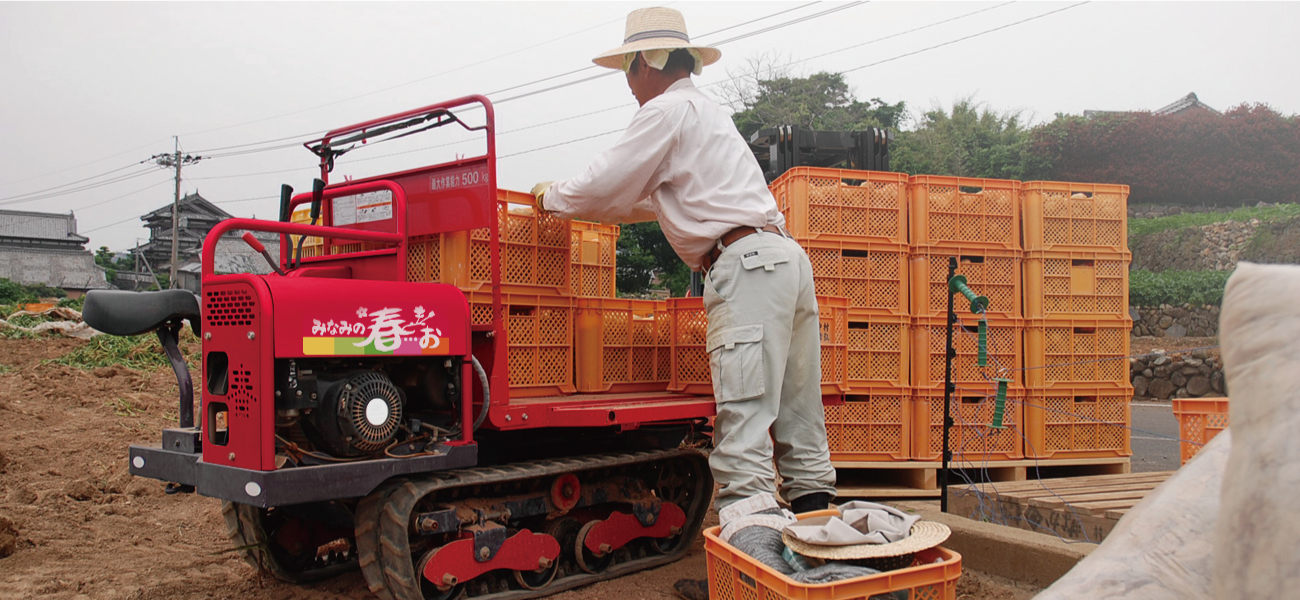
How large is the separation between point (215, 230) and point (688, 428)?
2.54 m

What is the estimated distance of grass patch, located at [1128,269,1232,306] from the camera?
1784cm

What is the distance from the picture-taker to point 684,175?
12.1 ft

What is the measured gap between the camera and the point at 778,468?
12.4 feet

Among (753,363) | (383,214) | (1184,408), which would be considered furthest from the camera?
(1184,408)

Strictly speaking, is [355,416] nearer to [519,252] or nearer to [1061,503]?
[519,252]

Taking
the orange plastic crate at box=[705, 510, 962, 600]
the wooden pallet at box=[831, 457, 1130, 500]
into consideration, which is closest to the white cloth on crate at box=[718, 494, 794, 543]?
the orange plastic crate at box=[705, 510, 962, 600]

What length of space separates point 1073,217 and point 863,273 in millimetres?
1768

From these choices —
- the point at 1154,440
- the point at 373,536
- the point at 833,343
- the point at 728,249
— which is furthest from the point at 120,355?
the point at 1154,440

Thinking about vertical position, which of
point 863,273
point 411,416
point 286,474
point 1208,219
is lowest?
point 286,474

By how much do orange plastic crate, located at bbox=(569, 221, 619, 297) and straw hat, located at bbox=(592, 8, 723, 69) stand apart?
1.02m

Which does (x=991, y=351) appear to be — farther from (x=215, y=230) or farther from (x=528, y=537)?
(x=215, y=230)

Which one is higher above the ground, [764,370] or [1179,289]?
[1179,289]

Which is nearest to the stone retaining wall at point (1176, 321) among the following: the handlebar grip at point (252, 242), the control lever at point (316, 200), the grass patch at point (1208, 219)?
the grass patch at point (1208, 219)

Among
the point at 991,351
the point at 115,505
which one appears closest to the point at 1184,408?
Answer: the point at 991,351
